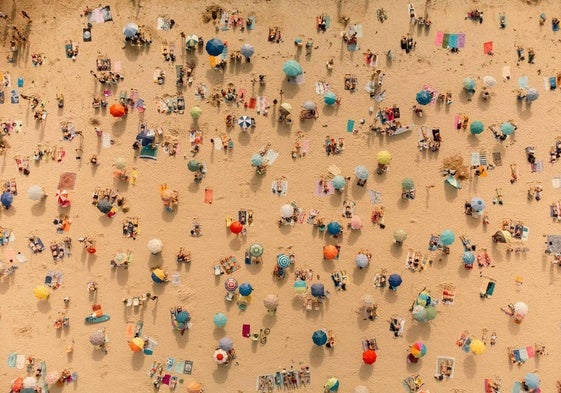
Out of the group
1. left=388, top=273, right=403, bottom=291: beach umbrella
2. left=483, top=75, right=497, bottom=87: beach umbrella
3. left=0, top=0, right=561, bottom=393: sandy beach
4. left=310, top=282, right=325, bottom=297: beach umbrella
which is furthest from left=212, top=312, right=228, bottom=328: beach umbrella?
left=483, top=75, right=497, bottom=87: beach umbrella

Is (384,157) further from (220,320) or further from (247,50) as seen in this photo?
(220,320)

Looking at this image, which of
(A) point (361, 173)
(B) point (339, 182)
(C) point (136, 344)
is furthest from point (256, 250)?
(C) point (136, 344)

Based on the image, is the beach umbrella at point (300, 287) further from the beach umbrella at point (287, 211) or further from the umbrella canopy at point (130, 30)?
the umbrella canopy at point (130, 30)

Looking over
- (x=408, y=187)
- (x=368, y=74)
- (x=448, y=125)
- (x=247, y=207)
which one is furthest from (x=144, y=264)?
(x=448, y=125)

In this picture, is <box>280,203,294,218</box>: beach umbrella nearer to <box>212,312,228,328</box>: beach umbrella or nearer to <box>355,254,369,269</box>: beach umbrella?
<box>355,254,369,269</box>: beach umbrella

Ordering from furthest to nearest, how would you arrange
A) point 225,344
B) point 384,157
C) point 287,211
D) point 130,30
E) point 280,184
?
1. point 280,184
2. point 130,30
3. point 384,157
4. point 287,211
5. point 225,344

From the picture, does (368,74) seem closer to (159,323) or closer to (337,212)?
(337,212)

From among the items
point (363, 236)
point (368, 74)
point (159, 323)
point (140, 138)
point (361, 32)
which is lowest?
point (159, 323)
